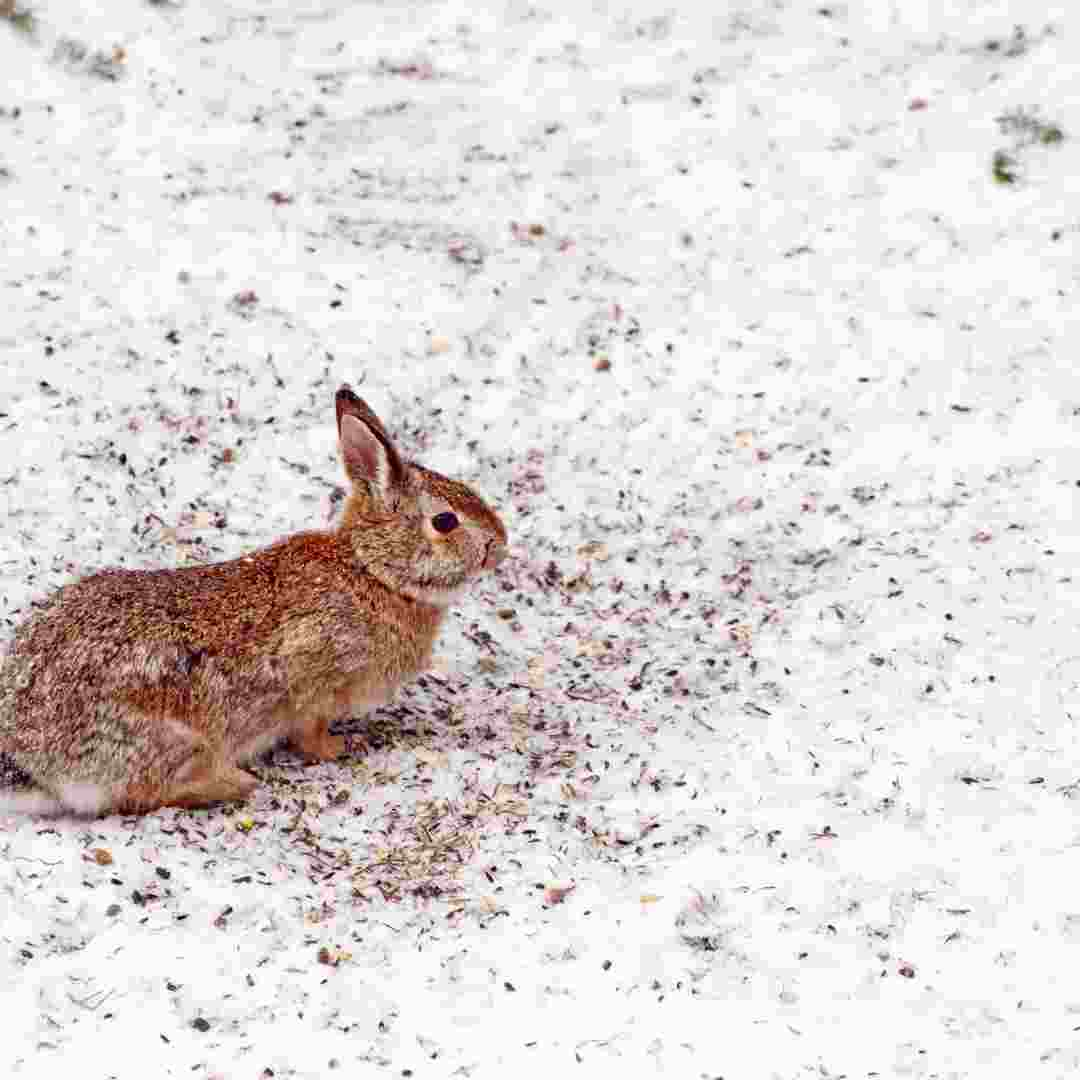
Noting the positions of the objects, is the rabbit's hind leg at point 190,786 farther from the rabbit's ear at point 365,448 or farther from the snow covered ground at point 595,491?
the rabbit's ear at point 365,448

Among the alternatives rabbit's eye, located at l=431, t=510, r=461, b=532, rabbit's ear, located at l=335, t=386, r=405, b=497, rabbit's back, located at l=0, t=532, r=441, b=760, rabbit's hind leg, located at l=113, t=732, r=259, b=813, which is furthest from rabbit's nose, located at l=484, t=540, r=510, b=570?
rabbit's hind leg, located at l=113, t=732, r=259, b=813

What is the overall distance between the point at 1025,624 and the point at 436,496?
2.82 meters

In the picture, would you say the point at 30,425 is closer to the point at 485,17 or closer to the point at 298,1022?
the point at 298,1022

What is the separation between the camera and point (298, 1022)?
5328 millimetres

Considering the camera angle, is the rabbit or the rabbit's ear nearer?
the rabbit

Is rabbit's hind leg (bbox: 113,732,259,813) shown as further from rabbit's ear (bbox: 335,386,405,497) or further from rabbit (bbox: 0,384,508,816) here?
rabbit's ear (bbox: 335,386,405,497)

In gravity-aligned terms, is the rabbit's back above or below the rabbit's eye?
below

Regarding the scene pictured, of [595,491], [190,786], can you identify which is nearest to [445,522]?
[190,786]

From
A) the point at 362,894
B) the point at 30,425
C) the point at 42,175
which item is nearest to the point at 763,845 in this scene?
the point at 362,894

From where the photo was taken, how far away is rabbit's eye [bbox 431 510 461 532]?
7.18 m

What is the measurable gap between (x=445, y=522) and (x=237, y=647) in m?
1.11

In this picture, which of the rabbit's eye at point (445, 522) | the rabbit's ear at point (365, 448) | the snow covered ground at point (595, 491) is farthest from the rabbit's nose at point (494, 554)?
the snow covered ground at point (595, 491)

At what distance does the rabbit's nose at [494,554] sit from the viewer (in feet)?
23.8

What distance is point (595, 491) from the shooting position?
888cm
